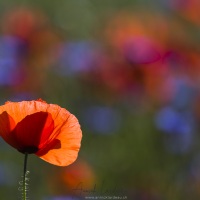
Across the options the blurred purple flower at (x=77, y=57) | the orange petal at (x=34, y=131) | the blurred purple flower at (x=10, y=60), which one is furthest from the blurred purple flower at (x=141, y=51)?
the orange petal at (x=34, y=131)

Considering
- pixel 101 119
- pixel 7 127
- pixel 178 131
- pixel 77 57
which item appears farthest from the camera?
pixel 77 57

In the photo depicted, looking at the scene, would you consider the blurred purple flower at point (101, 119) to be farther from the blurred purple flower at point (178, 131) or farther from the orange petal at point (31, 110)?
the orange petal at point (31, 110)

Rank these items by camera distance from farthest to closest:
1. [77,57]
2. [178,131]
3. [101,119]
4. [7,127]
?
[77,57] → [101,119] → [178,131] → [7,127]

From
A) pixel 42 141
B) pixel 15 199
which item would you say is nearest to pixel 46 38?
pixel 15 199

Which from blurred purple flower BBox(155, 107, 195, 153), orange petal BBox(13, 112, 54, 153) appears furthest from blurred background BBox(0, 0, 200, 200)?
orange petal BBox(13, 112, 54, 153)

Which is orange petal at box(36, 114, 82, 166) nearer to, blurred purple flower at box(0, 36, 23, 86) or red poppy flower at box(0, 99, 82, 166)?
red poppy flower at box(0, 99, 82, 166)

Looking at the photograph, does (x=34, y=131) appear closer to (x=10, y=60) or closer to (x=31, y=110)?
(x=31, y=110)

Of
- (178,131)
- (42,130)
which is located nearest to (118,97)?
(178,131)
